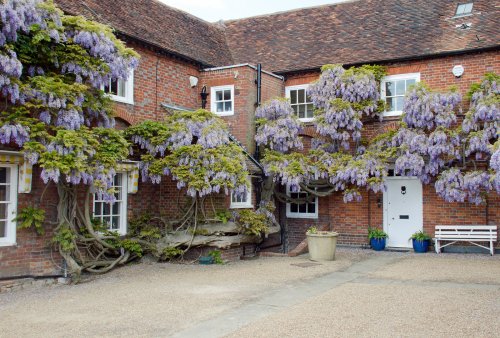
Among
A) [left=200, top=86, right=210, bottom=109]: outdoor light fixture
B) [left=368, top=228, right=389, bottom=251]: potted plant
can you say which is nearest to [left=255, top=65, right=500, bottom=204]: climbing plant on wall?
[left=368, top=228, right=389, bottom=251]: potted plant

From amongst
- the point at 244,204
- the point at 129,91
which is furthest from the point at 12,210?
the point at 244,204

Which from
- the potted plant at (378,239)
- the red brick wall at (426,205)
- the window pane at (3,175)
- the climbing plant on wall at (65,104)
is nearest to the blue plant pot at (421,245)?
the red brick wall at (426,205)

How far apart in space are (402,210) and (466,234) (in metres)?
1.95

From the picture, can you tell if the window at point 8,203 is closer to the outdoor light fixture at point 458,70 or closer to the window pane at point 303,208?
A: the window pane at point 303,208

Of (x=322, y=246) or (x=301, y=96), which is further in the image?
(x=301, y=96)

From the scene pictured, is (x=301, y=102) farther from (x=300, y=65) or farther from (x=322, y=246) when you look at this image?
(x=322, y=246)

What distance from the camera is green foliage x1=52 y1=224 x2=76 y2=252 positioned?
1034 cm

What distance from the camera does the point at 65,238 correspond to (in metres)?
10.4

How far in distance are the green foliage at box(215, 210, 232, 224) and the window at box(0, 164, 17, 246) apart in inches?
185

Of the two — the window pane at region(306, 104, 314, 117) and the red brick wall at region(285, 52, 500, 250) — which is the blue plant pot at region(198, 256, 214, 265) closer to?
the red brick wall at region(285, 52, 500, 250)

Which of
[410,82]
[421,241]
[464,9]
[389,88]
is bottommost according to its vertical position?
[421,241]

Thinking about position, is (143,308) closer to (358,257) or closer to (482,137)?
(358,257)

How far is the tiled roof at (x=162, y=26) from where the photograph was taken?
12813 millimetres

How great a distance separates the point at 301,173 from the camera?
47.0ft
